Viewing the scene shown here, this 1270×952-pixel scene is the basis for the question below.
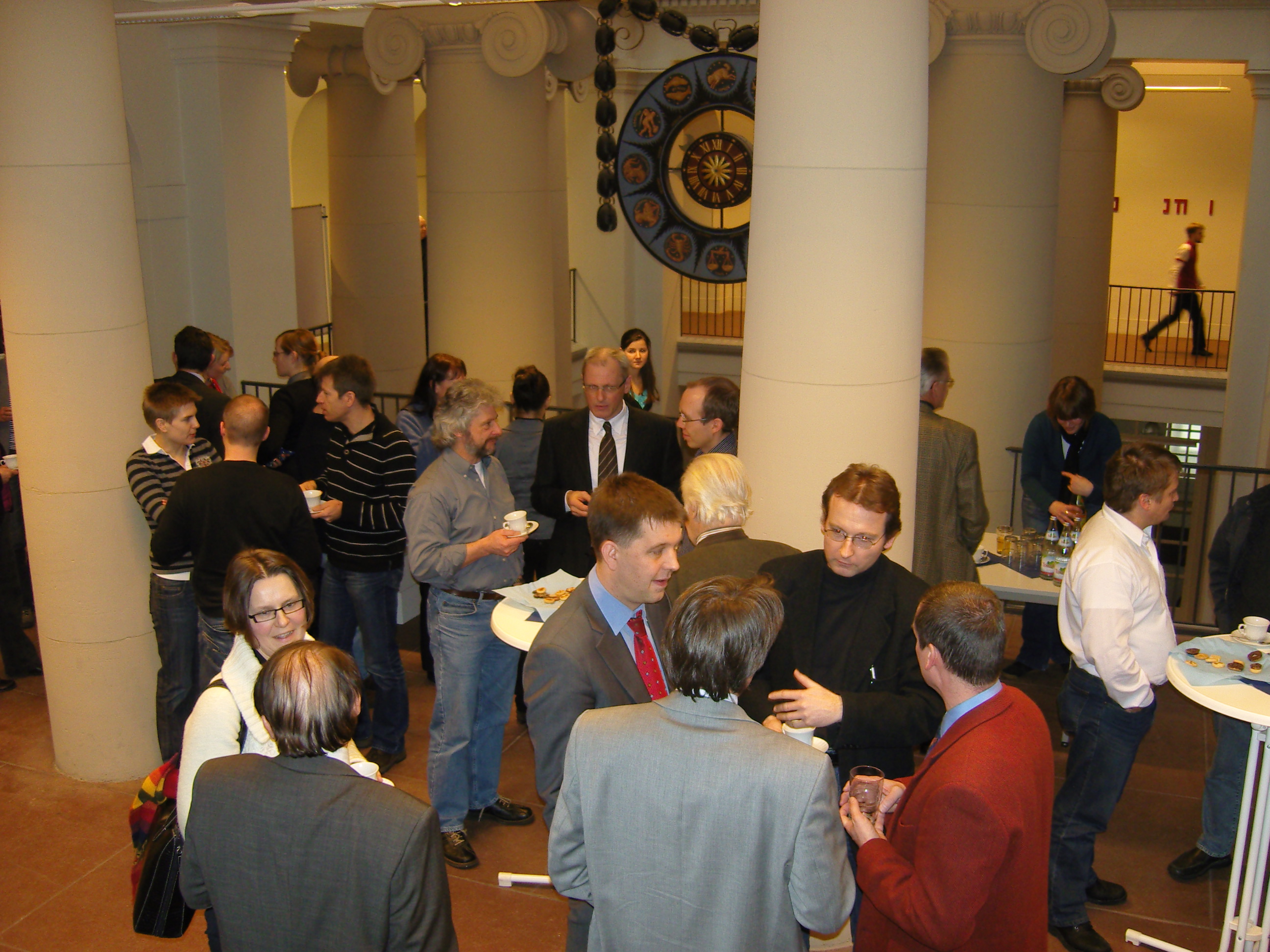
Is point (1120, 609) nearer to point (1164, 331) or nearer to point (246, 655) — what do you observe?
point (246, 655)

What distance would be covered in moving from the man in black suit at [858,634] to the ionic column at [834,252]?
3.13 feet

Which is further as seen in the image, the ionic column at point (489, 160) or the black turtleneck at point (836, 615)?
the ionic column at point (489, 160)

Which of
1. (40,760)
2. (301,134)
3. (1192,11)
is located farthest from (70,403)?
(301,134)

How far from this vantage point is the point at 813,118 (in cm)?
404

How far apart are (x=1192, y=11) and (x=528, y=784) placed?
28.9 ft

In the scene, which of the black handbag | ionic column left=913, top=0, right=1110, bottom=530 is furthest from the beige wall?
the black handbag

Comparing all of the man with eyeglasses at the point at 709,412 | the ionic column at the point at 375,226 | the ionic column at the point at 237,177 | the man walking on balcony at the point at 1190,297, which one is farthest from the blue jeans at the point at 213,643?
the man walking on balcony at the point at 1190,297

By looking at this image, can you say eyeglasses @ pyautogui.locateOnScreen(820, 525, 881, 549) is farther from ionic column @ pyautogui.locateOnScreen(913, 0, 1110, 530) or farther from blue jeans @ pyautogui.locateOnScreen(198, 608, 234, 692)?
ionic column @ pyautogui.locateOnScreen(913, 0, 1110, 530)

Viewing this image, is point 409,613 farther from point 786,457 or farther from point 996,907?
point 996,907

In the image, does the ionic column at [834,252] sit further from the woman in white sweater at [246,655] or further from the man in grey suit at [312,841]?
the man in grey suit at [312,841]

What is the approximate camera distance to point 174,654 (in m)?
4.93

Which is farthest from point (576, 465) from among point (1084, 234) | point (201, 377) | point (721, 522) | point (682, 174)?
point (1084, 234)

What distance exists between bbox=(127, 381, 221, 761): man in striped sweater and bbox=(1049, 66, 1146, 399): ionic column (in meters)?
9.27

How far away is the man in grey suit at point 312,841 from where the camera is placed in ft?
7.48
